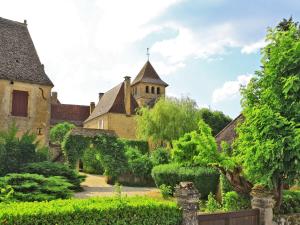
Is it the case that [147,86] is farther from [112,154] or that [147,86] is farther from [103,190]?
[103,190]

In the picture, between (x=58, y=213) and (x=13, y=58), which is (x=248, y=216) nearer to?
(x=58, y=213)

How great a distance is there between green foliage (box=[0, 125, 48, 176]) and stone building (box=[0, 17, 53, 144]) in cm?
565

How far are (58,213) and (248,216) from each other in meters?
5.39

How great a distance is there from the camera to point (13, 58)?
23.9 meters

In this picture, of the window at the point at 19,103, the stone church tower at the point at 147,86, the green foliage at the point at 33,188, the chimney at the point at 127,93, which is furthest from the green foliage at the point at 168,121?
the green foliage at the point at 33,188

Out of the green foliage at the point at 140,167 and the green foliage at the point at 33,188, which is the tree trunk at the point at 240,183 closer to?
the green foliage at the point at 33,188

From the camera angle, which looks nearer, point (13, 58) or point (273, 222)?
point (273, 222)

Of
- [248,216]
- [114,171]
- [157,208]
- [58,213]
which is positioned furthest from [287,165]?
[114,171]

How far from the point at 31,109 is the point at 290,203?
55.7 ft

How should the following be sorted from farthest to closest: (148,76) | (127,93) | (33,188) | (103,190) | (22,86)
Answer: (148,76)
(127,93)
(22,86)
(103,190)
(33,188)

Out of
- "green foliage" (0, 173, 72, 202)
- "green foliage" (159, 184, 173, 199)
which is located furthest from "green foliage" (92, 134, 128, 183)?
"green foliage" (0, 173, 72, 202)

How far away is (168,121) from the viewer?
3616 cm

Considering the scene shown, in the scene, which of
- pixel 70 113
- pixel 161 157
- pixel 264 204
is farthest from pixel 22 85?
pixel 70 113

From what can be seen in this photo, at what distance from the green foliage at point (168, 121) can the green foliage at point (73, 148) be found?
1338cm
